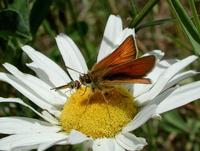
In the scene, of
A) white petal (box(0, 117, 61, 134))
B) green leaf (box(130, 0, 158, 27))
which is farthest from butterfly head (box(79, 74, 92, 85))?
green leaf (box(130, 0, 158, 27))

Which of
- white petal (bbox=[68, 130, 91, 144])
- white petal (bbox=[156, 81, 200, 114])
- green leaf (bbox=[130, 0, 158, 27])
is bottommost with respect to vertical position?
white petal (bbox=[156, 81, 200, 114])

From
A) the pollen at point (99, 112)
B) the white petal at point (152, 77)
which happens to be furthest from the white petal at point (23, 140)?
the white petal at point (152, 77)

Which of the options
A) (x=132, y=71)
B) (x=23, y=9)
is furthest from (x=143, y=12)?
(x=23, y=9)

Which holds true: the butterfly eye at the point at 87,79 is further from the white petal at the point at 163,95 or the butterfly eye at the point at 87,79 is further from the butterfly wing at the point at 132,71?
the white petal at the point at 163,95

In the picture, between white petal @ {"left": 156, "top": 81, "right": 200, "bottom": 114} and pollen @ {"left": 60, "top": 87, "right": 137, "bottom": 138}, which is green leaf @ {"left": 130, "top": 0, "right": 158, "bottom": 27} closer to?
pollen @ {"left": 60, "top": 87, "right": 137, "bottom": 138}

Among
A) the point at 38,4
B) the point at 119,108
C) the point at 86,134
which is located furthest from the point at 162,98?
the point at 38,4
